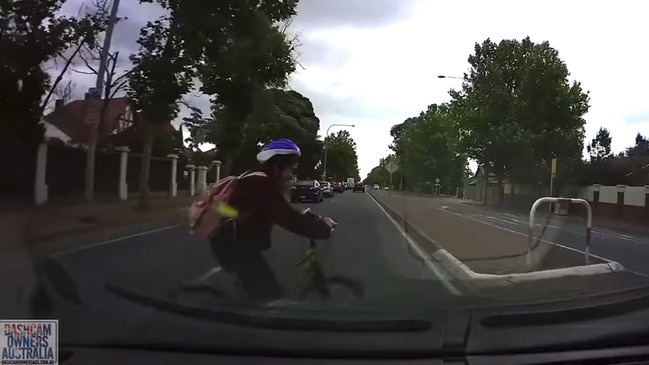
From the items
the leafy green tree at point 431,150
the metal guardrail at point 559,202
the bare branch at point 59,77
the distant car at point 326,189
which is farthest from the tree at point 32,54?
the metal guardrail at point 559,202

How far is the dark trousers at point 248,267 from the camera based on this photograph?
546cm

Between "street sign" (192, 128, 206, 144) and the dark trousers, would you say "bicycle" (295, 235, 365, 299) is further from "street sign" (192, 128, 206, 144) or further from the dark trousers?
"street sign" (192, 128, 206, 144)

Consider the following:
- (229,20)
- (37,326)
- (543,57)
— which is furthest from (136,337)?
(543,57)

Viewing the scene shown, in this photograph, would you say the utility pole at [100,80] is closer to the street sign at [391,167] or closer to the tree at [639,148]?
the street sign at [391,167]

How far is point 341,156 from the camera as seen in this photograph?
754cm

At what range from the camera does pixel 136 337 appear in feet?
15.1

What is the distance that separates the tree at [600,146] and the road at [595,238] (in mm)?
899

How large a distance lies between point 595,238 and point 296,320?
6.81 m

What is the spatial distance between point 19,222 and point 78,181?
65 centimetres

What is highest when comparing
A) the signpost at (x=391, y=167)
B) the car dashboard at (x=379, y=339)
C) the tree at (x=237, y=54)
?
the tree at (x=237, y=54)

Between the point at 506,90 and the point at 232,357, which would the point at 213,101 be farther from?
the point at 506,90

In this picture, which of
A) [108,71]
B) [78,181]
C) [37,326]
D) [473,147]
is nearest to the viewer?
[37,326]

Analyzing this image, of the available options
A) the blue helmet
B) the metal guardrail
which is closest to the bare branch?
the blue helmet

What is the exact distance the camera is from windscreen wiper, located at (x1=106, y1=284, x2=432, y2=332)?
192 inches
